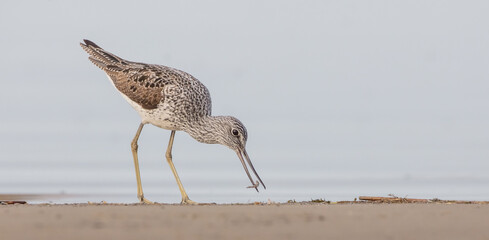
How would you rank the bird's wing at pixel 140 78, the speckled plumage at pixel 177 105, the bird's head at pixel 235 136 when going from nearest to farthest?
the bird's head at pixel 235 136
the speckled plumage at pixel 177 105
the bird's wing at pixel 140 78

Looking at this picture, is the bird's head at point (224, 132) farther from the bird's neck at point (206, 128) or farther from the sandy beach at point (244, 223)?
the sandy beach at point (244, 223)

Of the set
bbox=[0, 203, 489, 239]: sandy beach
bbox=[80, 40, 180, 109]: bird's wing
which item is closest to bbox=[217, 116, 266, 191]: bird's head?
bbox=[80, 40, 180, 109]: bird's wing

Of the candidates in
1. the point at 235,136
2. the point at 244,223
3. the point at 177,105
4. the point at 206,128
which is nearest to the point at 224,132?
the point at 235,136

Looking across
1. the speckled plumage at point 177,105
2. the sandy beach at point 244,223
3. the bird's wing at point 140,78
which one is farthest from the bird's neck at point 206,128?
the sandy beach at point 244,223

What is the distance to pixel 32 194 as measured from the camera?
15.8 meters

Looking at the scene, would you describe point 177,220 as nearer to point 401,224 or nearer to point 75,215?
point 75,215

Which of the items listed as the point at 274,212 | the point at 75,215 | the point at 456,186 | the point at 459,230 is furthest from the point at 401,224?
the point at 456,186

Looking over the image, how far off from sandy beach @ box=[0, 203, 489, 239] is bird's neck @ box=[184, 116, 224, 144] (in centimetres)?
448

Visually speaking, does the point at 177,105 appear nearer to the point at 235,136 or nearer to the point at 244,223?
the point at 235,136

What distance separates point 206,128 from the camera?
14.2 meters

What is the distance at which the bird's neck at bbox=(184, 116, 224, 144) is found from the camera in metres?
14.0

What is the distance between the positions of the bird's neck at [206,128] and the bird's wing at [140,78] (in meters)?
0.63

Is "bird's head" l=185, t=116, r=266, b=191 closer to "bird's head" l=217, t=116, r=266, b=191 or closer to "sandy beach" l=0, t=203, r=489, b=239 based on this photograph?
"bird's head" l=217, t=116, r=266, b=191

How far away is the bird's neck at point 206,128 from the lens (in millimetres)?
14008
